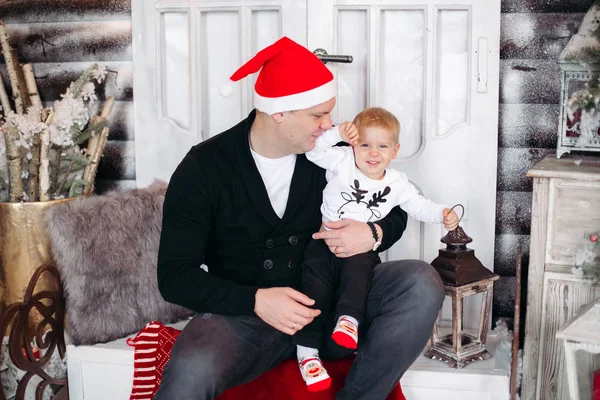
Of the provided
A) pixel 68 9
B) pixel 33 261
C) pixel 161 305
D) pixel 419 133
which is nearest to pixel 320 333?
pixel 161 305

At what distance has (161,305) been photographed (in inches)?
95.7

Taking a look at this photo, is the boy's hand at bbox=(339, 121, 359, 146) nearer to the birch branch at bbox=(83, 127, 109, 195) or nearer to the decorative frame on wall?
the decorative frame on wall

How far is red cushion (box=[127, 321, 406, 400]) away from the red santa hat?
765 millimetres

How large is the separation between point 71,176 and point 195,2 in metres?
0.86

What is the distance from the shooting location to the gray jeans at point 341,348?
68.8 inches

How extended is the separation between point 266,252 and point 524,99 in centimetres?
122

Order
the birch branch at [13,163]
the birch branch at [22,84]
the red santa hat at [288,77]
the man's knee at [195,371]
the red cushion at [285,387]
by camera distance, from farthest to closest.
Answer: the birch branch at [22,84], the birch branch at [13,163], the red santa hat at [288,77], the red cushion at [285,387], the man's knee at [195,371]

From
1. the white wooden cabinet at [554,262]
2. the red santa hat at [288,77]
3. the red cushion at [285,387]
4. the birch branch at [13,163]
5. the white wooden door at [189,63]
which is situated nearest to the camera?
the red cushion at [285,387]

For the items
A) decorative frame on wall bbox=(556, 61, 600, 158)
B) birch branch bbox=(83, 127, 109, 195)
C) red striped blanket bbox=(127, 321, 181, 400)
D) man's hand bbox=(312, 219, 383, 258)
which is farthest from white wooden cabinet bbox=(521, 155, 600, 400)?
birch branch bbox=(83, 127, 109, 195)

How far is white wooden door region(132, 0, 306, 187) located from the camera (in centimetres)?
265

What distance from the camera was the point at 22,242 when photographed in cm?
250

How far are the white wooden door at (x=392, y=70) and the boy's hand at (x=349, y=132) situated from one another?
0.62 metres

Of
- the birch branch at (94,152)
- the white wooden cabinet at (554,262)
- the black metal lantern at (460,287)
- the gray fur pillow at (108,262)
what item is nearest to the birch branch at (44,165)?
the birch branch at (94,152)

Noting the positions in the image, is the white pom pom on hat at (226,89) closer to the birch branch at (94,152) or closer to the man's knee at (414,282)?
the birch branch at (94,152)
